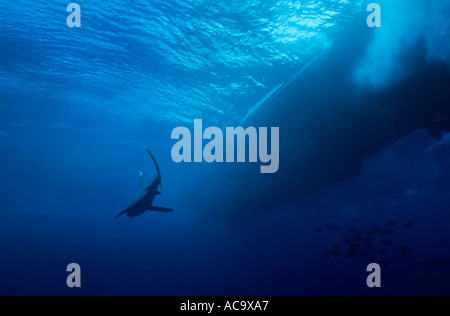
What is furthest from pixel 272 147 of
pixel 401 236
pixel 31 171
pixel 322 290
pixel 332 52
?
pixel 322 290

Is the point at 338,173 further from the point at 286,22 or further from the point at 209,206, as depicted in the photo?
the point at 209,206

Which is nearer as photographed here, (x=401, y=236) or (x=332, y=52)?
(x=332, y=52)

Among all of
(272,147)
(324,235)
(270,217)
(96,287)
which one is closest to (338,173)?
(272,147)

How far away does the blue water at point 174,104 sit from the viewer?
8.84 m

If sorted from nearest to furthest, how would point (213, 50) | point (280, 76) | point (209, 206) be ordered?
point (213, 50) < point (280, 76) < point (209, 206)

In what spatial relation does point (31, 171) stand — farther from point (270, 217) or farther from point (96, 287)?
point (96, 287)

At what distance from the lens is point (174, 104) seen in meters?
14.8

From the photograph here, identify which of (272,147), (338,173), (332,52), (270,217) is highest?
(332,52)

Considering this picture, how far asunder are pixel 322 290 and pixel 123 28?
282ft

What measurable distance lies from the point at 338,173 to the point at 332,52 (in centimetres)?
449

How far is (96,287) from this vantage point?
168 feet

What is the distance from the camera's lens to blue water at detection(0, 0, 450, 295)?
884 centimetres

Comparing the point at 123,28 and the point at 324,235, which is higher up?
the point at 123,28

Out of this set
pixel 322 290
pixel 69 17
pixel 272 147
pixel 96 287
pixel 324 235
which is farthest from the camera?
pixel 322 290
